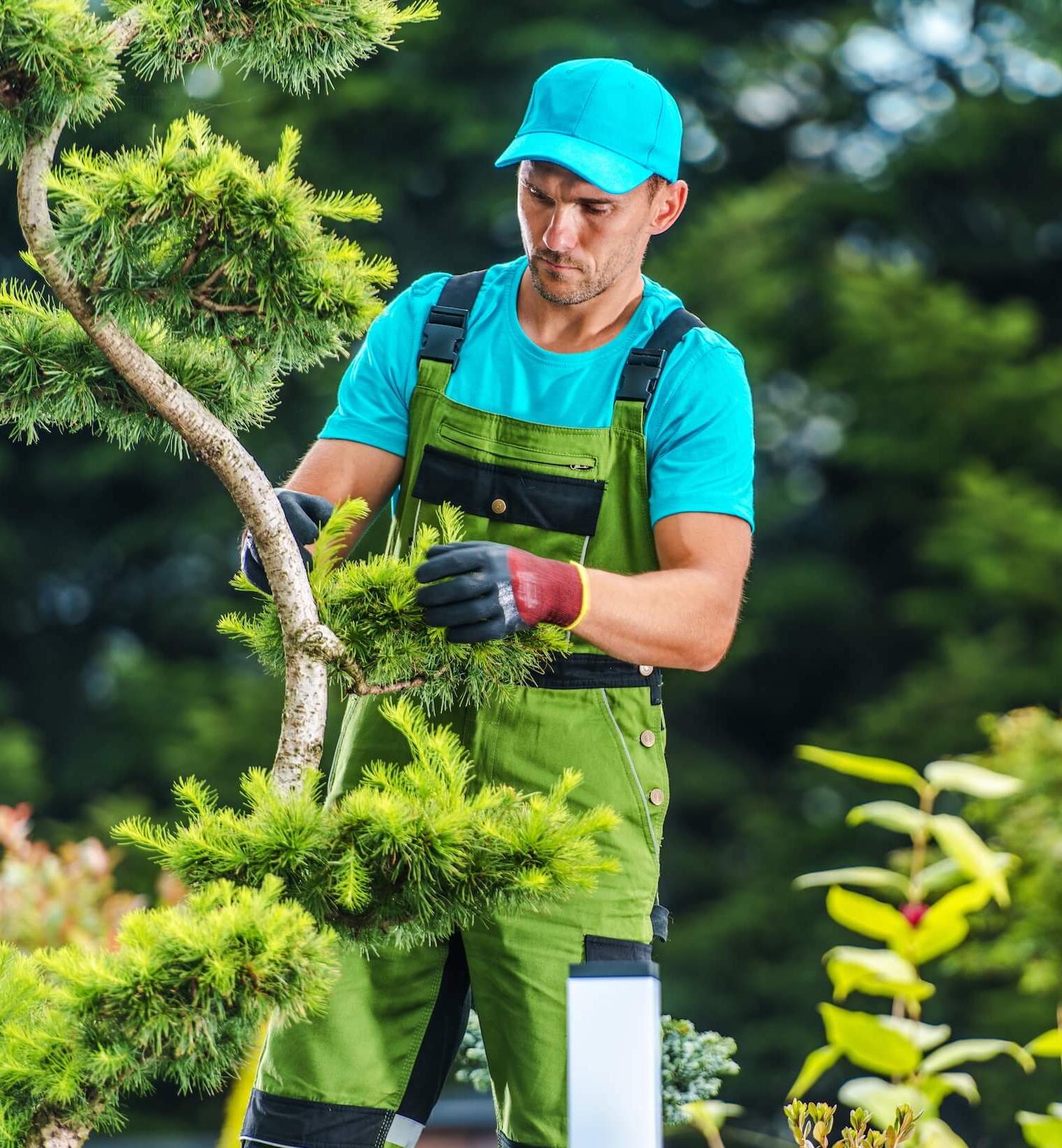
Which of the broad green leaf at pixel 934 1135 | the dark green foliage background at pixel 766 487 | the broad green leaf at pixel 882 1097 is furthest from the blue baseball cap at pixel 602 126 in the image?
the dark green foliage background at pixel 766 487

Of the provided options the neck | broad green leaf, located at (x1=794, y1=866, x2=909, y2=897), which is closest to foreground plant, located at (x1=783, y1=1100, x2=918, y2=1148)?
broad green leaf, located at (x1=794, y1=866, x2=909, y2=897)

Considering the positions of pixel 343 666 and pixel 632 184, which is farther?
pixel 632 184

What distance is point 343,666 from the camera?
1.85 meters

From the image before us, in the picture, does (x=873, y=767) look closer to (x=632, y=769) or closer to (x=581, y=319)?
(x=632, y=769)

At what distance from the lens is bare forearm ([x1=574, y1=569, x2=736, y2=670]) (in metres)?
1.89

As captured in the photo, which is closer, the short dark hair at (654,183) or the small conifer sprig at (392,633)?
the small conifer sprig at (392,633)

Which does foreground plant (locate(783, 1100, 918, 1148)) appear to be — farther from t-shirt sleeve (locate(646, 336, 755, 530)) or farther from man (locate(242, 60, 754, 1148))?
t-shirt sleeve (locate(646, 336, 755, 530))

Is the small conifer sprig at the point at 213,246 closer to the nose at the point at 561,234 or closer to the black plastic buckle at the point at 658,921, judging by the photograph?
the nose at the point at 561,234

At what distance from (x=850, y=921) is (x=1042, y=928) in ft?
4.85

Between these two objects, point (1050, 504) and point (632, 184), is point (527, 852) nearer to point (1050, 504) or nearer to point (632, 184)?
point (632, 184)

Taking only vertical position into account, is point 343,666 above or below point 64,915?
below

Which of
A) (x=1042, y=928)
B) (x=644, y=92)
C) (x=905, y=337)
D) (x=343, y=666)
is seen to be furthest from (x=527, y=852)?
(x=905, y=337)

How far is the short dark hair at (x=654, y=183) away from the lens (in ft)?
7.05

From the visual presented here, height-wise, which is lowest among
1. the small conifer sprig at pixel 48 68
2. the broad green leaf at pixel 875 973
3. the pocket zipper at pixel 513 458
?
the broad green leaf at pixel 875 973
